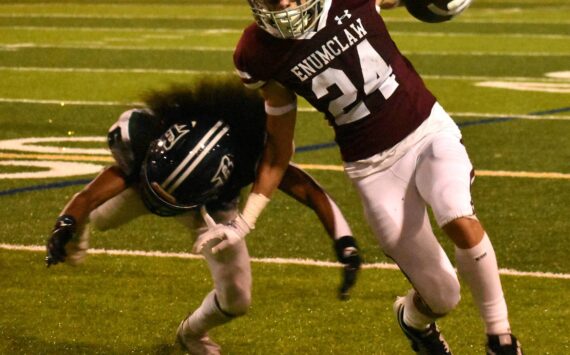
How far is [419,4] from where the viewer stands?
408cm

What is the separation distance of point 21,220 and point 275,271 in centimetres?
144

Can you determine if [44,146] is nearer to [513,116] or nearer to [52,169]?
[52,169]

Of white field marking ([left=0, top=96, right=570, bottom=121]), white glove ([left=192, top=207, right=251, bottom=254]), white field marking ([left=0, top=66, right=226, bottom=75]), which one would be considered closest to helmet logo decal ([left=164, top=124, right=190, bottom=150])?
white glove ([left=192, top=207, right=251, bottom=254])

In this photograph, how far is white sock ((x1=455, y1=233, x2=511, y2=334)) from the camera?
11.9 feet

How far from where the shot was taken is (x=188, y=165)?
3.75 meters

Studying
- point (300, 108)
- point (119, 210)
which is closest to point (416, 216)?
point (119, 210)

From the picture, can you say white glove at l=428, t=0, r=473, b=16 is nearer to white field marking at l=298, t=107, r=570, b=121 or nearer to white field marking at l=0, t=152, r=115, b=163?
white field marking at l=0, t=152, r=115, b=163

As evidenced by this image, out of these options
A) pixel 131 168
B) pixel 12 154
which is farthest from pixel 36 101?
pixel 131 168

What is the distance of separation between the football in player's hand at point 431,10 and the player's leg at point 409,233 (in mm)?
479

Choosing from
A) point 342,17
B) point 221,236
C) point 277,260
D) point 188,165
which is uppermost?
point 342,17

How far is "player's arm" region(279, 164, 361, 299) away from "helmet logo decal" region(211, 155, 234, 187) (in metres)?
0.20

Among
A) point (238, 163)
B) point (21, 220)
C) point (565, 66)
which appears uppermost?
point (238, 163)

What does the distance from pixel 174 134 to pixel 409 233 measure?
706mm

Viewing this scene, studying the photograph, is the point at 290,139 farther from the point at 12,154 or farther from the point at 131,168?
the point at 12,154
